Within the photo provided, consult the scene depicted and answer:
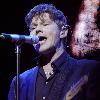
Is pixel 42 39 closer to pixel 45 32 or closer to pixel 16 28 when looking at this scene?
pixel 45 32

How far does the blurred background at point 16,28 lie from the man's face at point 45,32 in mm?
1043

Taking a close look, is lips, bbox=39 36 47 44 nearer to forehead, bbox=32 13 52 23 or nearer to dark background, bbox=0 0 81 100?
forehead, bbox=32 13 52 23

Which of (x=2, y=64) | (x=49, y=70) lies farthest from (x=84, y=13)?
(x=49, y=70)

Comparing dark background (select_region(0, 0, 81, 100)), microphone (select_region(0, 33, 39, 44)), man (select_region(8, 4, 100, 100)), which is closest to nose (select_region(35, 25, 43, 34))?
man (select_region(8, 4, 100, 100))

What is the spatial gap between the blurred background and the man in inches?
40.4

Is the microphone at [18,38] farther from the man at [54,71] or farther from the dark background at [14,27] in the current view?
the dark background at [14,27]

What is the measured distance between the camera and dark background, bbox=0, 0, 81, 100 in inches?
162

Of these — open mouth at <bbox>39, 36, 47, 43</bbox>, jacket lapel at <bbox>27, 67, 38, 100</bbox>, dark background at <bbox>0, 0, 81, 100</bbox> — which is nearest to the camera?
jacket lapel at <bbox>27, 67, 38, 100</bbox>

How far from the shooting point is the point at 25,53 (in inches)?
167

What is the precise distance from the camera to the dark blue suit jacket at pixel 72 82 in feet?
9.05

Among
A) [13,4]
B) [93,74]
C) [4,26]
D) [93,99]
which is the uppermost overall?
[13,4]

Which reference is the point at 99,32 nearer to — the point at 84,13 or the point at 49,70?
the point at 84,13

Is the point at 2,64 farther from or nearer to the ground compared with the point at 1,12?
nearer to the ground

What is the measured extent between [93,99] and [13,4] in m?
2.07
